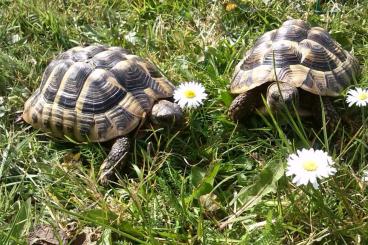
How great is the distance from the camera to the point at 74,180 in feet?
8.27

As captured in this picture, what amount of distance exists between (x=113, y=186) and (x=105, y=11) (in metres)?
1.60

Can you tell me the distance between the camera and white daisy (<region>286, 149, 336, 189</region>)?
6.23ft

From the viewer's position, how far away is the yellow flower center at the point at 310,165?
194 cm

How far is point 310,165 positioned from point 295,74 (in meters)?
1.02

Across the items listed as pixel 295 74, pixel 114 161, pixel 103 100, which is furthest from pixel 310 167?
pixel 103 100

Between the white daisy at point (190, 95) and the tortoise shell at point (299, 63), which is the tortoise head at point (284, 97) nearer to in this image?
the tortoise shell at point (299, 63)

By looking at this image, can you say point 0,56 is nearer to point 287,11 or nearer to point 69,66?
point 69,66

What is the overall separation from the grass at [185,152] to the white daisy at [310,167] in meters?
0.15

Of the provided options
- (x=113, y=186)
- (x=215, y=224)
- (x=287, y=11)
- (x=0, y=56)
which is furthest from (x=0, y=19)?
(x=215, y=224)

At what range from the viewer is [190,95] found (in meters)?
2.91

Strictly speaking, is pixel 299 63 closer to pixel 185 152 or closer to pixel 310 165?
pixel 185 152

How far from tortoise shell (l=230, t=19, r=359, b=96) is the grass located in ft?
0.47

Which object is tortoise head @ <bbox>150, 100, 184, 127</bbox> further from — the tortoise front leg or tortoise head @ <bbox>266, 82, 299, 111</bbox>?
tortoise head @ <bbox>266, 82, 299, 111</bbox>

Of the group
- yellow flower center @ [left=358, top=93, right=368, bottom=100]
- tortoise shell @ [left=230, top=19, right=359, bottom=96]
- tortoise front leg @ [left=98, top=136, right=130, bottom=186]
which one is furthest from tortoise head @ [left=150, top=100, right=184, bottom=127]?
yellow flower center @ [left=358, top=93, right=368, bottom=100]
